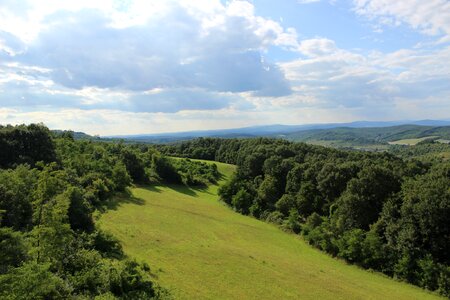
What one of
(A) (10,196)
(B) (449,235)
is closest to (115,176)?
(A) (10,196)

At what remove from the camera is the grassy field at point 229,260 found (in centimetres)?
2973

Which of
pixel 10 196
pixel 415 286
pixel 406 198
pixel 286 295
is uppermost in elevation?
pixel 10 196

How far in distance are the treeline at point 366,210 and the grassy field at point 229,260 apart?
2356 millimetres

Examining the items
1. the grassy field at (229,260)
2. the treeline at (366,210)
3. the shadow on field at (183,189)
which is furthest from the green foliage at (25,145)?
the treeline at (366,210)

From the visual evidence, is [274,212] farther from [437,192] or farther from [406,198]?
[437,192]

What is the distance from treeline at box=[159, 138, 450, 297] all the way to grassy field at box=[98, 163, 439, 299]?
92.7 inches

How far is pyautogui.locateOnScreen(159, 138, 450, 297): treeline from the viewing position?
39625 mm

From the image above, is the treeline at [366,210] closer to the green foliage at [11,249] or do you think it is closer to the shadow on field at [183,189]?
the shadow on field at [183,189]

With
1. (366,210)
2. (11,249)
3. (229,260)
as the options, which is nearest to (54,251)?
(11,249)

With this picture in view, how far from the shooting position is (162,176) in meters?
88.9

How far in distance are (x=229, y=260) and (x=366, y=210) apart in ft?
84.4

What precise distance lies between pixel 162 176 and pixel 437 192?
64821 mm

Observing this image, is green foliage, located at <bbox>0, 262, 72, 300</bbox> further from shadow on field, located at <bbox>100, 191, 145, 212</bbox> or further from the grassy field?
shadow on field, located at <bbox>100, 191, 145, 212</bbox>

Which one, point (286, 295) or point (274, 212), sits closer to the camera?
point (286, 295)
